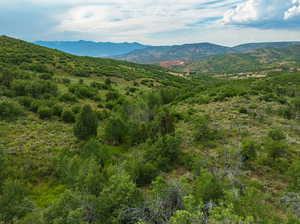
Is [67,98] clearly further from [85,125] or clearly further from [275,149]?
[275,149]

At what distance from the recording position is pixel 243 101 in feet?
95.5

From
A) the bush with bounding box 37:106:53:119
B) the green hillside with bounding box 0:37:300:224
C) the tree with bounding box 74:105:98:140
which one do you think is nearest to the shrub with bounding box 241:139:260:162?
the green hillside with bounding box 0:37:300:224

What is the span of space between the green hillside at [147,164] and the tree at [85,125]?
0.34 feet

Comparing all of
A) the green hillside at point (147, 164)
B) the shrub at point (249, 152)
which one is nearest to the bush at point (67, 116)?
the green hillside at point (147, 164)

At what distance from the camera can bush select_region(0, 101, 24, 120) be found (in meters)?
22.3

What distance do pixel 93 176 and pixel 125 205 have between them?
8.05 ft

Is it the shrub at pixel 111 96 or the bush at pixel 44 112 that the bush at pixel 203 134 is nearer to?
the bush at pixel 44 112

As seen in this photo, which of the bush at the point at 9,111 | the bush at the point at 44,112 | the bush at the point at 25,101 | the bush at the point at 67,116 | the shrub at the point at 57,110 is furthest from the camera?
the bush at the point at 25,101

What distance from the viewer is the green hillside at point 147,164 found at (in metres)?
7.31

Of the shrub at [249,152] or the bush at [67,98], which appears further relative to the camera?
the bush at [67,98]

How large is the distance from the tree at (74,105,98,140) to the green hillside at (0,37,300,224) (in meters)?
0.10

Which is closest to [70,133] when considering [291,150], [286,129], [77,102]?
[77,102]

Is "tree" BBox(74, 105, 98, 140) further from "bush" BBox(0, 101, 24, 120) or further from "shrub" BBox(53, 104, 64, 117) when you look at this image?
"bush" BBox(0, 101, 24, 120)

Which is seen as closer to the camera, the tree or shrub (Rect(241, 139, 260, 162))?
shrub (Rect(241, 139, 260, 162))
